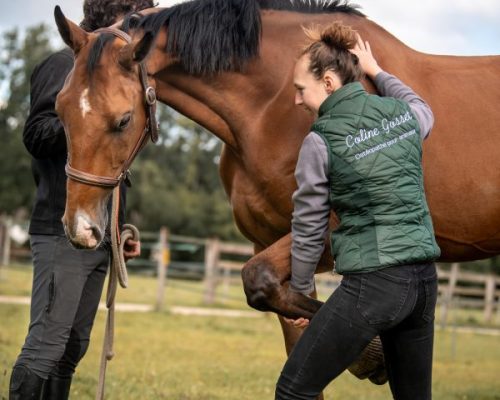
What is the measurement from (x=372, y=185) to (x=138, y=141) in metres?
1.30

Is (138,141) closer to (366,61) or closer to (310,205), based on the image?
(310,205)

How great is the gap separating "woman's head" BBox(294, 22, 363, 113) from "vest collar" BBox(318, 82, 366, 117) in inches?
2.2

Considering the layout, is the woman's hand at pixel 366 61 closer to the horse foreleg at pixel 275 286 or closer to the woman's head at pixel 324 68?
the woman's head at pixel 324 68

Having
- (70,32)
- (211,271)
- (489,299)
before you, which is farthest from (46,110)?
(489,299)

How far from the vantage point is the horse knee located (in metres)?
3.45

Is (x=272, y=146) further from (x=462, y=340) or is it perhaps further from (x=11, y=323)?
(x=462, y=340)

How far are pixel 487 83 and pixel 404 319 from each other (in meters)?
1.83

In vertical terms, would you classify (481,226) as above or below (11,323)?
above

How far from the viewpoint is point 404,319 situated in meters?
3.13

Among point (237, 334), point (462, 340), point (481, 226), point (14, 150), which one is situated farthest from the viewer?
point (14, 150)

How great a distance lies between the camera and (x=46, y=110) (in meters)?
4.11

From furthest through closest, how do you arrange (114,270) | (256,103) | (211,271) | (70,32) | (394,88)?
1. (211,271)
2. (114,270)
3. (256,103)
4. (70,32)
5. (394,88)

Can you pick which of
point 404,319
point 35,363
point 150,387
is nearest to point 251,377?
point 150,387

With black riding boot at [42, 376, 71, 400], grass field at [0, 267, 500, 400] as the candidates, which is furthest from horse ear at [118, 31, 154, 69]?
grass field at [0, 267, 500, 400]
